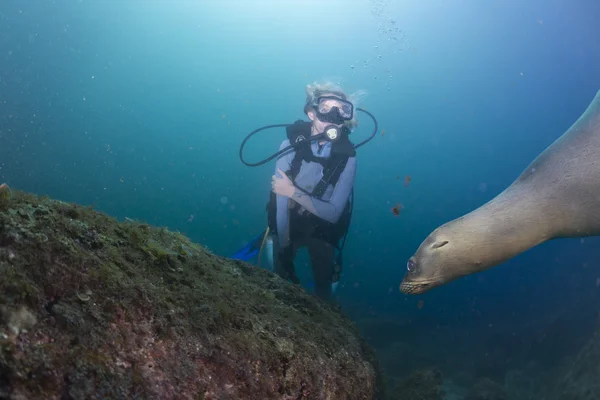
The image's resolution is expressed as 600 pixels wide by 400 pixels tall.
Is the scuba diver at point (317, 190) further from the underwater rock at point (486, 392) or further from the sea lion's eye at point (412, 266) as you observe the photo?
the underwater rock at point (486, 392)

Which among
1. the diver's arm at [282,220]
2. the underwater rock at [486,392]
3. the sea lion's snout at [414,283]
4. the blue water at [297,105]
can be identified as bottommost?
the underwater rock at [486,392]

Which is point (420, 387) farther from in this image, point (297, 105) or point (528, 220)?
point (297, 105)

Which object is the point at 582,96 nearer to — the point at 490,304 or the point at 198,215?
the point at 490,304

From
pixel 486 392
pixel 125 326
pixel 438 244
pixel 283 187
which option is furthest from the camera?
pixel 486 392

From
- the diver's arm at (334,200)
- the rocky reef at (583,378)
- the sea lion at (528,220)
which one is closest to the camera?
the sea lion at (528,220)

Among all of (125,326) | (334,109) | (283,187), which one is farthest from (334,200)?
(125,326)

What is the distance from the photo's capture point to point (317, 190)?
557 centimetres

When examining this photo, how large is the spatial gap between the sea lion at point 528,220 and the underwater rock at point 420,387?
1.94m

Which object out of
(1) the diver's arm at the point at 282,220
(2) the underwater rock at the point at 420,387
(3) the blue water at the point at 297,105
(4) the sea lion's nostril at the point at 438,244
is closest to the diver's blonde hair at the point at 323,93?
(1) the diver's arm at the point at 282,220

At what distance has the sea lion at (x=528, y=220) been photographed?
316 cm

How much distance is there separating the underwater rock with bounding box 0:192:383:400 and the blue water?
21.8 m

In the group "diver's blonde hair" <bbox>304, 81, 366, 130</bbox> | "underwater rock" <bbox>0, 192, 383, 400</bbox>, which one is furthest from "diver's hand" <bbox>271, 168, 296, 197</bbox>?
"underwater rock" <bbox>0, 192, 383, 400</bbox>

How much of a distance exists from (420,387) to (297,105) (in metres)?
71.1

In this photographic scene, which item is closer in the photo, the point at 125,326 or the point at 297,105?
the point at 125,326
